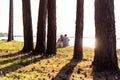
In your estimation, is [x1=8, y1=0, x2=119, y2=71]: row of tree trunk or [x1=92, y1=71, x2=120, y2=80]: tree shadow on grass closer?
[x1=92, y1=71, x2=120, y2=80]: tree shadow on grass

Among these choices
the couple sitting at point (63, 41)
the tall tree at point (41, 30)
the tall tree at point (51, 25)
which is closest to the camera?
the tall tree at point (51, 25)

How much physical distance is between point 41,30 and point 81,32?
326cm

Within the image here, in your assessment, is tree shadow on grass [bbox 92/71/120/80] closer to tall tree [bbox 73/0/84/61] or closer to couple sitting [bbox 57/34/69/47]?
tall tree [bbox 73/0/84/61]

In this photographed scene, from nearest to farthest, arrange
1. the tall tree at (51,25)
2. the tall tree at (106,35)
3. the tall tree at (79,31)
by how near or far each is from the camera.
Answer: the tall tree at (106,35) < the tall tree at (79,31) < the tall tree at (51,25)

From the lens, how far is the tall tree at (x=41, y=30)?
61.4 feet

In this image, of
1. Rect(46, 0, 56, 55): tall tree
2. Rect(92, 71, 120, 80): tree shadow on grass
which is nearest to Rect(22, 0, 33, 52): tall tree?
Rect(46, 0, 56, 55): tall tree

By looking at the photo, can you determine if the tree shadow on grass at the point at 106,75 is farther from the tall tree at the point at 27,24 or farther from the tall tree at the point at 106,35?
the tall tree at the point at 27,24

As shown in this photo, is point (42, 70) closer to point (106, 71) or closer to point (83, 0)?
point (106, 71)

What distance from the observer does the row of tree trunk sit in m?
11.7

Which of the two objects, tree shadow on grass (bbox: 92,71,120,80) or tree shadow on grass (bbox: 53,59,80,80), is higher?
tree shadow on grass (bbox: 53,59,80,80)

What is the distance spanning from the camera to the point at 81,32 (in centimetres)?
1667

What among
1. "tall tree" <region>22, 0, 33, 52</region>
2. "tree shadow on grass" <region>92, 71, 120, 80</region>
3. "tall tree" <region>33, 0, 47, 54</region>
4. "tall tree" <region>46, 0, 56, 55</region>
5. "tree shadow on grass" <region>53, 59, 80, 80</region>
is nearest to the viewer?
"tree shadow on grass" <region>53, 59, 80, 80</region>

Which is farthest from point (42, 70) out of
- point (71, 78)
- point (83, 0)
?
point (83, 0)

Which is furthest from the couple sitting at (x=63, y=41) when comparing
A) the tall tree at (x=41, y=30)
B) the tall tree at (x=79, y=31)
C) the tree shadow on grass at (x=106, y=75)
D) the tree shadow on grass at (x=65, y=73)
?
the tree shadow on grass at (x=106, y=75)
